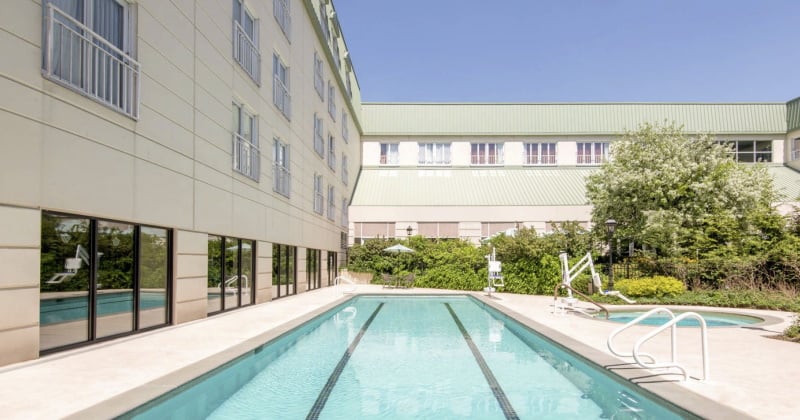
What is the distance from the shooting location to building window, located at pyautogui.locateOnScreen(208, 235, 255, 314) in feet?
40.5

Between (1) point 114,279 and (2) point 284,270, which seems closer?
(1) point 114,279

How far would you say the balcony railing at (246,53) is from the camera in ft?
44.2

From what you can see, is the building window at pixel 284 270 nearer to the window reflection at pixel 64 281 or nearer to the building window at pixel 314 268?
the building window at pixel 314 268

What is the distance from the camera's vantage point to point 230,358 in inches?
282

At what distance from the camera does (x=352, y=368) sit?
7.79m

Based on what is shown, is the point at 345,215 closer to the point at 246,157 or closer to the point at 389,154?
the point at 389,154

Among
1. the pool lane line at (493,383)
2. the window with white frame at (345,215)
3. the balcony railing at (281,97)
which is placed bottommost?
the pool lane line at (493,383)

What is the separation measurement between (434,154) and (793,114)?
79.2 ft

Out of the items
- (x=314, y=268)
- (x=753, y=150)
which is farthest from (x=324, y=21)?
(x=753, y=150)

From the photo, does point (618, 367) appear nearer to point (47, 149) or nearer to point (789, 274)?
point (47, 149)

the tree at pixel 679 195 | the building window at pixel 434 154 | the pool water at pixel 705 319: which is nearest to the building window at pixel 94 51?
the pool water at pixel 705 319

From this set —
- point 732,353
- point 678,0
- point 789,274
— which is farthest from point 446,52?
point 732,353

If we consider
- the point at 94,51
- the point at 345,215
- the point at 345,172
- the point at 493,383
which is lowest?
the point at 493,383

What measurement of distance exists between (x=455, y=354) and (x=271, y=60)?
1151 centimetres
